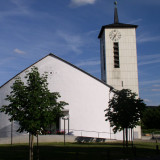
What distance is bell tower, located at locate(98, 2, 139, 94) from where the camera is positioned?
44.7 metres

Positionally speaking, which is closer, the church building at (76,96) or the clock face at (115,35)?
the church building at (76,96)

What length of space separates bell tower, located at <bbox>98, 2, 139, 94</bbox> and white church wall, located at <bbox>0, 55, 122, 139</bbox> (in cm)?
956

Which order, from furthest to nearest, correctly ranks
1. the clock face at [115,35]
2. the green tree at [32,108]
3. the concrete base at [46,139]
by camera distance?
the clock face at [115,35]
the concrete base at [46,139]
the green tree at [32,108]

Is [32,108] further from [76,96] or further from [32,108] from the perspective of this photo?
[76,96]

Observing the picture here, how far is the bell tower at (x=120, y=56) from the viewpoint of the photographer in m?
44.7

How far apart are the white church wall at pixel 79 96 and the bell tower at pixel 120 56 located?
956cm

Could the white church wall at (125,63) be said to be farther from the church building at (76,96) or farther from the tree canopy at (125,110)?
the tree canopy at (125,110)

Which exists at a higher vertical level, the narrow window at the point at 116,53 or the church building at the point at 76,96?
the narrow window at the point at 116,53

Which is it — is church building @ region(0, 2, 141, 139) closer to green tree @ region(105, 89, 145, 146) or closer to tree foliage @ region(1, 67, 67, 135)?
green tree @ region(105, 89, 145, 146)
